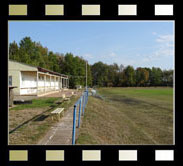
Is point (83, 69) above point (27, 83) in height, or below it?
above

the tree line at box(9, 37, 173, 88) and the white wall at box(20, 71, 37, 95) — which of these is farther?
the tree line at box(9, 37, 173, 88)

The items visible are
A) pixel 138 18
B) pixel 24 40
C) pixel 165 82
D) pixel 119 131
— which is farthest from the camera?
pixel 165 82

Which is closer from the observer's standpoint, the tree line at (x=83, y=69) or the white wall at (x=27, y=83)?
the white wall at (x=27, y=83)

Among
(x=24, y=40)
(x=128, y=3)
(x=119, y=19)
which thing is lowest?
(x=119, y=19)

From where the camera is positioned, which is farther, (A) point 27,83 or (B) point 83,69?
(B) point 83,69

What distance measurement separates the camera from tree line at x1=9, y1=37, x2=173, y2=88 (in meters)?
36.8

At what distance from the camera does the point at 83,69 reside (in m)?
42.1

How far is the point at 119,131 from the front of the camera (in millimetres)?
6246

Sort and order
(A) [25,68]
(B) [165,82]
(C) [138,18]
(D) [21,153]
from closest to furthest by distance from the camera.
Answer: (D) [21,153]
(C) [138,18]
(A) [25,68]
(B) [165,82]

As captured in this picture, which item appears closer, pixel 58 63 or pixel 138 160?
pixel 138 160

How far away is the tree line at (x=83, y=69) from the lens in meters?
36.8

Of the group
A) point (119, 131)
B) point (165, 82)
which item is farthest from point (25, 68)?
point (165, 82)
